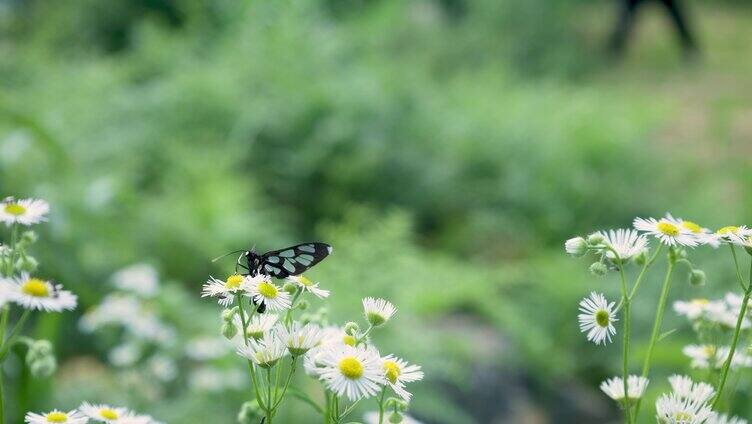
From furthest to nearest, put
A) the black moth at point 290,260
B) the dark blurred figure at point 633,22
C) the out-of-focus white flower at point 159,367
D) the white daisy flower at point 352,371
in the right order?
the dark blurred figure at point 633,22
the out-of-focus white flower at point 159,367
the black moth at point 290,260
the white daisy flower at point 352,371

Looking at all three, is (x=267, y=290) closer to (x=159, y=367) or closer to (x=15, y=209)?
(x=15, y=209)

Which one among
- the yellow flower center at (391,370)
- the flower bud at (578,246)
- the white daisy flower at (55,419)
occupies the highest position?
the flower bud at (578,246)

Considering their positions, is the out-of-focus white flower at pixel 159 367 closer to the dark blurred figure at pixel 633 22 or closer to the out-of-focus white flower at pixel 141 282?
the out-of-focus white flower at pixel 141 282

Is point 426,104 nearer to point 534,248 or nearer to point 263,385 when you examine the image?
point 534,248

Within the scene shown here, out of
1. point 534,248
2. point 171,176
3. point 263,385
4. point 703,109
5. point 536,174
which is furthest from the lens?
point 703,109

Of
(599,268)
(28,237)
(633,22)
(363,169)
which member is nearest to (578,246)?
(599,268)

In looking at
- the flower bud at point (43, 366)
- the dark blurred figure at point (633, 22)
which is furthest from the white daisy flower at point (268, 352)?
the dark blurred figure at point (633, 22)

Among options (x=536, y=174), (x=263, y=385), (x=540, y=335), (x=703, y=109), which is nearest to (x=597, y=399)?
(x=540, y=335)
